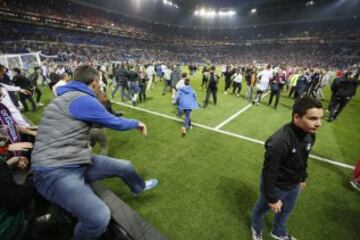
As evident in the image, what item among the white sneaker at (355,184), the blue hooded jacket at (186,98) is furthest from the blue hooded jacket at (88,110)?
the white sneaker at (355,184)

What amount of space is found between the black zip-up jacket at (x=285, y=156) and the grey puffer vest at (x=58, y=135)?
85.4 inches

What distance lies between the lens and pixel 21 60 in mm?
17906

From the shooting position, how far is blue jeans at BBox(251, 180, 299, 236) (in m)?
2.46

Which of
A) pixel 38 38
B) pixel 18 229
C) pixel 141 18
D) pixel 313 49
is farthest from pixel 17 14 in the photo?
pixel 313 49

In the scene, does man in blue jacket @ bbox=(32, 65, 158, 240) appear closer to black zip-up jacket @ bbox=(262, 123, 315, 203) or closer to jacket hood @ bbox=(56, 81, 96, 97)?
jacket hood @ bbox=(56, 81, 96, 97)

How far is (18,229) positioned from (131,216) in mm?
1256

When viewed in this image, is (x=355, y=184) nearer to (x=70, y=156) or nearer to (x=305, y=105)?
(x=305, y=105)

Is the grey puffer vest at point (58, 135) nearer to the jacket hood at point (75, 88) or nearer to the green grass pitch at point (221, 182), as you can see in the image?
the jacket hood at point (75, 88)

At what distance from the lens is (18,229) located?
1.90 meters

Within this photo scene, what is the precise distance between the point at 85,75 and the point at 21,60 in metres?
21.7

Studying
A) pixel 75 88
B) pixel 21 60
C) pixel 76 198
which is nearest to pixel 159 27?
pixel 21 60

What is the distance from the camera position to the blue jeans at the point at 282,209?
2.46m

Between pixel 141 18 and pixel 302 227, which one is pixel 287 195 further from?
pixel 141 18

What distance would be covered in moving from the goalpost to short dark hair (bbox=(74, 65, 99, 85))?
1939 cm
